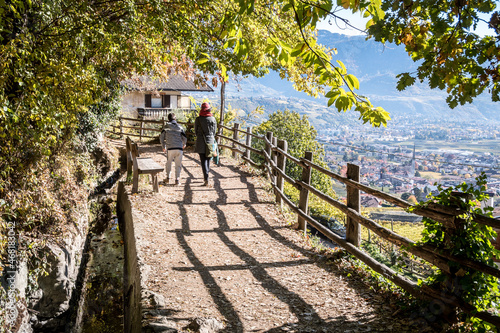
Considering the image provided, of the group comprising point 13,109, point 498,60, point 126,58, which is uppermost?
point 126,58

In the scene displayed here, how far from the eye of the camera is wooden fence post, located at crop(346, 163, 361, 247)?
17.9 feet

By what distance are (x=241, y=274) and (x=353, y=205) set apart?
6.27ft

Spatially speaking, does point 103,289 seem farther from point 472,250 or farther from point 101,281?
point 472,250

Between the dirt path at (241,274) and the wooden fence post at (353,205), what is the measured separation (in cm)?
52

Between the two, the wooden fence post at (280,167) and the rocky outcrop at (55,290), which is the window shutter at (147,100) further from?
the rocky outcrop at (55,290)

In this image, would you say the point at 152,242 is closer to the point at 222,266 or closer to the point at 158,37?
the point at 222,266

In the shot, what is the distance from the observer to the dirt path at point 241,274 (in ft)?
13.3

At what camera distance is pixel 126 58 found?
970 centimetres

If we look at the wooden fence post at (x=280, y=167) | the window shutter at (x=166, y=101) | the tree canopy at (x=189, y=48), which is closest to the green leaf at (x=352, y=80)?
the tree canopy at (x=189, y=48)

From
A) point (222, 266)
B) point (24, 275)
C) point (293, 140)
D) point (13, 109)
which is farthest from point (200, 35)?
point (293, 140)

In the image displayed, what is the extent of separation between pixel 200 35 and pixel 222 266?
503cm

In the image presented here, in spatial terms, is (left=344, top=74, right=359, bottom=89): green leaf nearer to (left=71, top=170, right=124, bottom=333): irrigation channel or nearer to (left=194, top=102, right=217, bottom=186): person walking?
(left=71, top=170, right=124, bottom=333): irrigation channel

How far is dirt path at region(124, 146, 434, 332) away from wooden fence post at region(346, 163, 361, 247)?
52 cm

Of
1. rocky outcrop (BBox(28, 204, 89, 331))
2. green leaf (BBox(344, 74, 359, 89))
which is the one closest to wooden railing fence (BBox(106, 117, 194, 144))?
rocky outcrop (BBox(28, 204, 89, 331))
